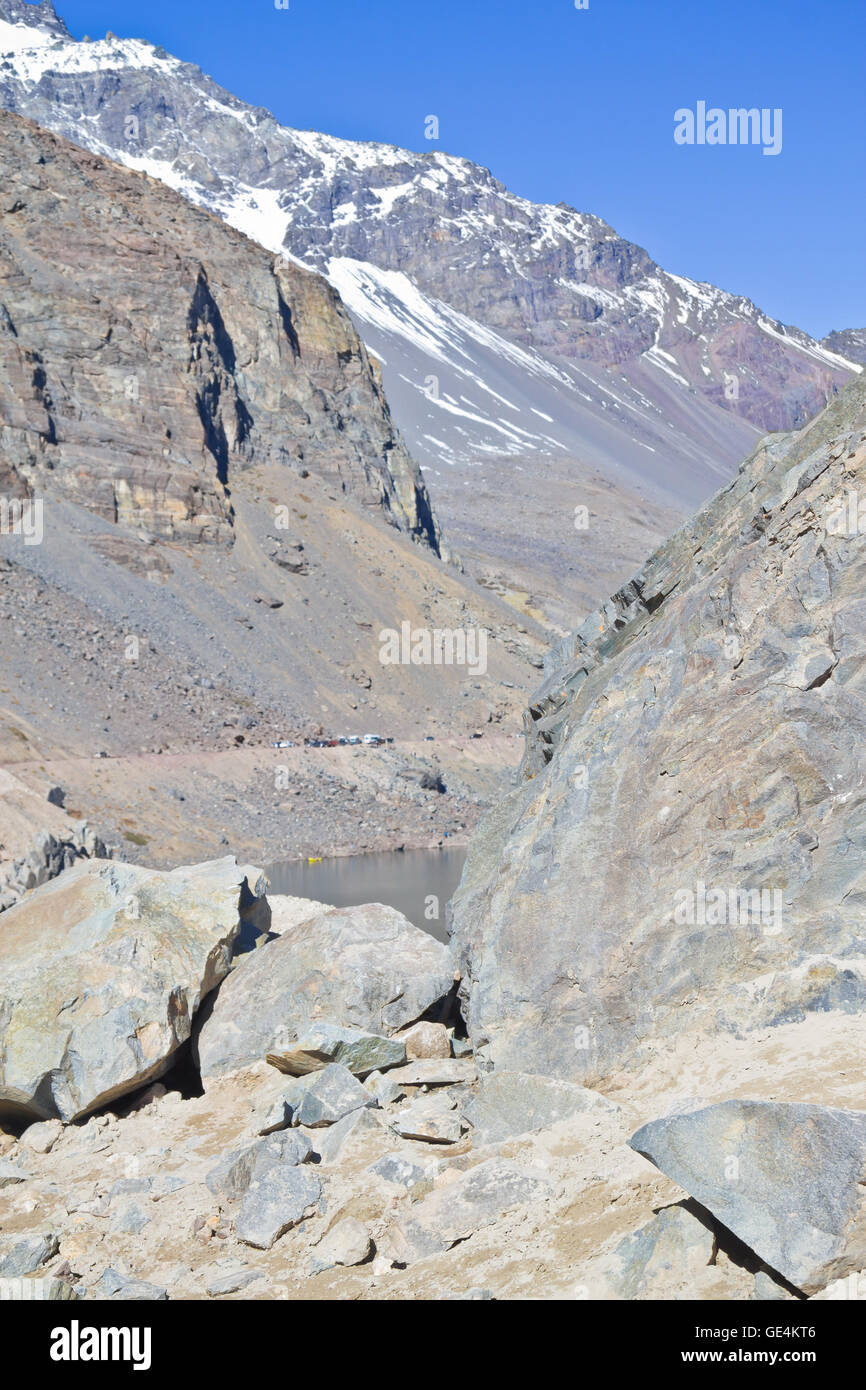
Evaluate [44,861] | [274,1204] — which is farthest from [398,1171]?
[44,861]

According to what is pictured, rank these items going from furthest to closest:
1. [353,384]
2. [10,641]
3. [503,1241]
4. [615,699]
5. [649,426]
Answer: [649,426] < [353,384] < [10,641] < [615,699] < [503,1241]

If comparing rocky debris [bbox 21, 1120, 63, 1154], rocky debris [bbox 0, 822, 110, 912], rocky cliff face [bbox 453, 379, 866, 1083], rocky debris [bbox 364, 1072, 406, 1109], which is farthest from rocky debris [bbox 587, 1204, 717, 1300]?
rocky debris [bbox 0, 822, 110, 912]

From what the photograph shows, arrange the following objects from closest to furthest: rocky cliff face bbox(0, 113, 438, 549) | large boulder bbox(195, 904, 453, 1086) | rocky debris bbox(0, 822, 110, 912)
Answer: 1. large boulder bbox(195, 904, 453, 1086)
2. rocky debris bbox(0, 822, 110, 912)
3. rocky cliff face bbox(0, 113, 438, 549)

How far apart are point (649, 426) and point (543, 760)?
642ft

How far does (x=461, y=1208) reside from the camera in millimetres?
7977

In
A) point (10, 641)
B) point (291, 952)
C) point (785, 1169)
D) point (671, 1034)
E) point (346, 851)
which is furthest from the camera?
point (10, 641)

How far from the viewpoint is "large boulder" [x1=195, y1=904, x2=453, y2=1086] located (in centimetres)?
1148

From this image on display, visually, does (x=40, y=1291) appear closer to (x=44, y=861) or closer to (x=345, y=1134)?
(x=345, y=1134)

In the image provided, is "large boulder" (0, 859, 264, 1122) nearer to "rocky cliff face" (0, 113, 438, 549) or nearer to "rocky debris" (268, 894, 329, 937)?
"rocky debris" (268, 894, 329, 937)

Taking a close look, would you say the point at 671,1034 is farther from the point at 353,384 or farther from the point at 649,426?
the point at 649,426

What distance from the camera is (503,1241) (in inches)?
297

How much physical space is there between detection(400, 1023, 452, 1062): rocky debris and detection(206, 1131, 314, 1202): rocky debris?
1867 mm

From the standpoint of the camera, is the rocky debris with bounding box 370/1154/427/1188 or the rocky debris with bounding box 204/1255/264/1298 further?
the rocky debris with bounding box 370/1154/427/1188

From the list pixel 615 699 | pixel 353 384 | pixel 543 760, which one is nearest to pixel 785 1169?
pixel 615 699
